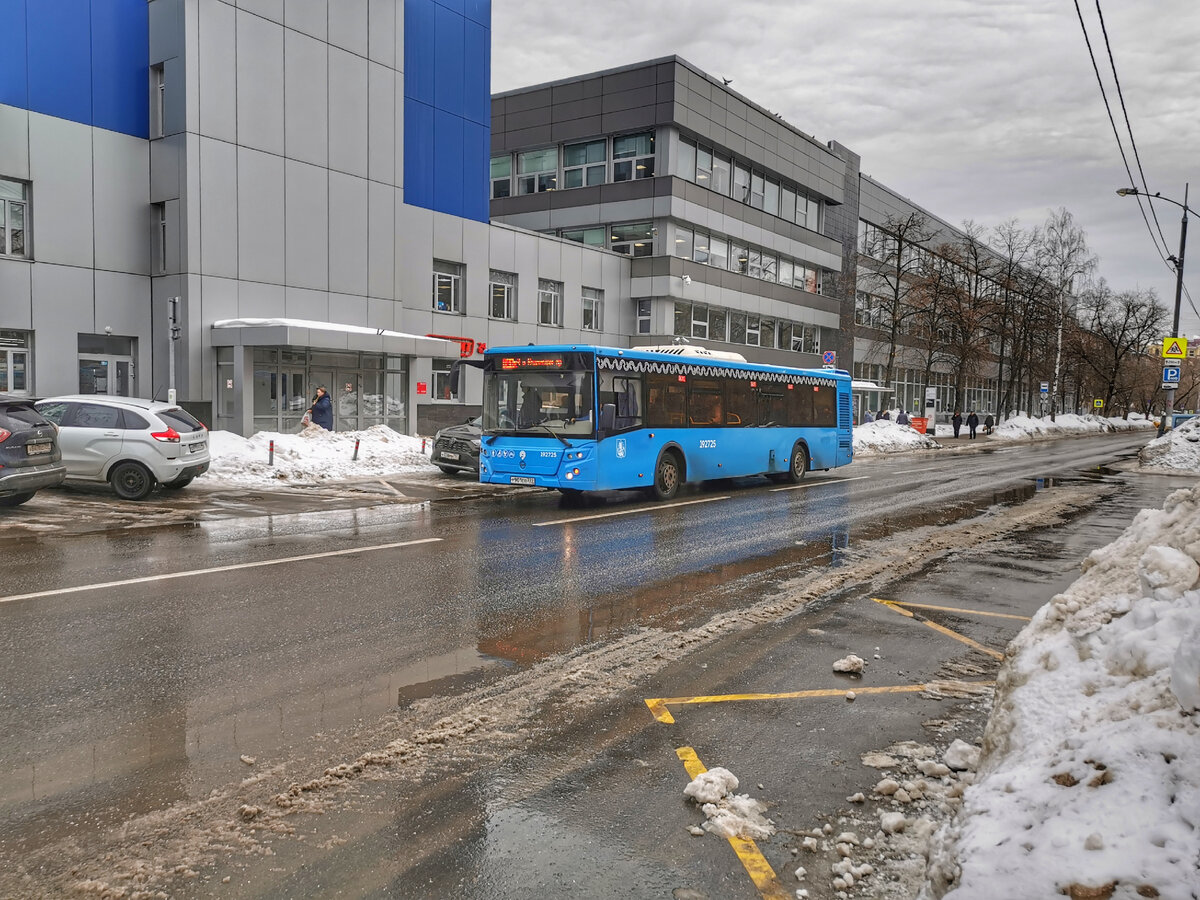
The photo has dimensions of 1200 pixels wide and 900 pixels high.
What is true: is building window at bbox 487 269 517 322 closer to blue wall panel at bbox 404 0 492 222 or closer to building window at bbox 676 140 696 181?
blue wall panel at bbox 404 0 492 222

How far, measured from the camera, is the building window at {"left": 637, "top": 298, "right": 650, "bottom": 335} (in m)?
42.1

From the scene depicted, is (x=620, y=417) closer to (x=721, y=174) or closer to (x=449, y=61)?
(x=449, y=61)

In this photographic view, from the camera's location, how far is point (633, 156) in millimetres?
42094

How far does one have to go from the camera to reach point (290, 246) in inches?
1033

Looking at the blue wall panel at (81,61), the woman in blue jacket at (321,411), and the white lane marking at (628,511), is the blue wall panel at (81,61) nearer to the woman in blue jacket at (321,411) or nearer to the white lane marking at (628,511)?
the woman in blue jacket at (321,411)

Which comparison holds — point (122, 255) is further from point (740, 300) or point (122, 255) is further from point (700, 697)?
point (740, 300)

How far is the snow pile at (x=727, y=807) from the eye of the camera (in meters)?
3.84

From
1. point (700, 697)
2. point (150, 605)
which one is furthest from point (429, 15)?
point (700, 697)

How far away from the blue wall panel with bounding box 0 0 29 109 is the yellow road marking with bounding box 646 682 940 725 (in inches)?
983

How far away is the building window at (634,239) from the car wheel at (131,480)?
30.1 meters

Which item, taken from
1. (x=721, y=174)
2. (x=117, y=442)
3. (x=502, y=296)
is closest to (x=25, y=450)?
(x=117, y=442)

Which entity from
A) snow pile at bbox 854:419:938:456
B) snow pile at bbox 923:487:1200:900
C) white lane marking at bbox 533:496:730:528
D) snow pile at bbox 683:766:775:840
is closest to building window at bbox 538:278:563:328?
snow pile at bbox 854:419:938:456

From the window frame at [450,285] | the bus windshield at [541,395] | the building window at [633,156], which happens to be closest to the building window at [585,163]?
the building window at [633,156]

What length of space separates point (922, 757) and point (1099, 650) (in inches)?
51.5
